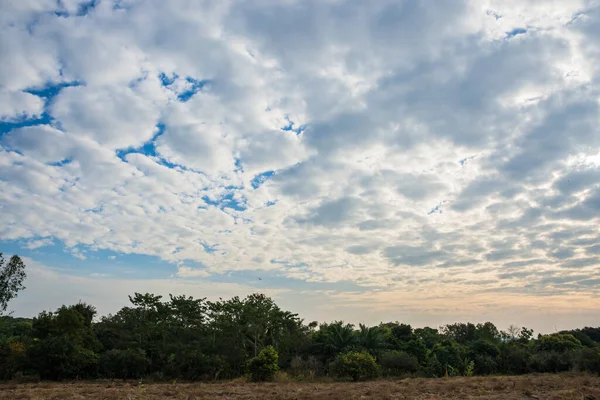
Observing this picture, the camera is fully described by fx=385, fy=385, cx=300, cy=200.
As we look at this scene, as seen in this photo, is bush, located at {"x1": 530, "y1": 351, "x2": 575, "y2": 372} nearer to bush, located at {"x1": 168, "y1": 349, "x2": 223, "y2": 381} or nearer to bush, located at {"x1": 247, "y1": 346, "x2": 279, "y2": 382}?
bush, located at {"x1": 247, "y1": 346, "x2": 279, "y2": 382}

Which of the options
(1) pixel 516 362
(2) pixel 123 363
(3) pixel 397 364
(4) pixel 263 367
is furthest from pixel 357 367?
(2) pixel 123 363

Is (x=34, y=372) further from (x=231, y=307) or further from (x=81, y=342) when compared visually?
(x=231, y=307)

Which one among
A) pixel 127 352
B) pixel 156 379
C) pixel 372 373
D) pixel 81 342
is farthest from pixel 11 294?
pixel 372 373

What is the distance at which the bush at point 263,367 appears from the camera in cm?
2366

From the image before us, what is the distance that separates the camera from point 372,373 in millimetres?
25125

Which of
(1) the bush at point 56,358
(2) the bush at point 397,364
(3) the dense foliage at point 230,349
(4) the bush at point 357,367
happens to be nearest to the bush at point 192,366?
(3) the dense foliage at point 230,349

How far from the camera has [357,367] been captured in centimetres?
2484

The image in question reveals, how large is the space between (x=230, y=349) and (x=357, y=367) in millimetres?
9026

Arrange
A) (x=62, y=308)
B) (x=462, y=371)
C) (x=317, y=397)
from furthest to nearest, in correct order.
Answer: (x=462, y=371) → (x=62, y=308) → (x=317, y=397)

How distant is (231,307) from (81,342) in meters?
10.0

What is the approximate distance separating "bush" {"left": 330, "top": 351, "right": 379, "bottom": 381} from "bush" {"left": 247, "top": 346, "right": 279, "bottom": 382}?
4656 millimetres

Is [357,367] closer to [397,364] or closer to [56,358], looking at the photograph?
[397,364]

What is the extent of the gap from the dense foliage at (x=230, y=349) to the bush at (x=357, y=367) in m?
0.06

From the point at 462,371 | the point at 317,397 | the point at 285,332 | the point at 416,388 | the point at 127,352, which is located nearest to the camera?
the point at 317,397
